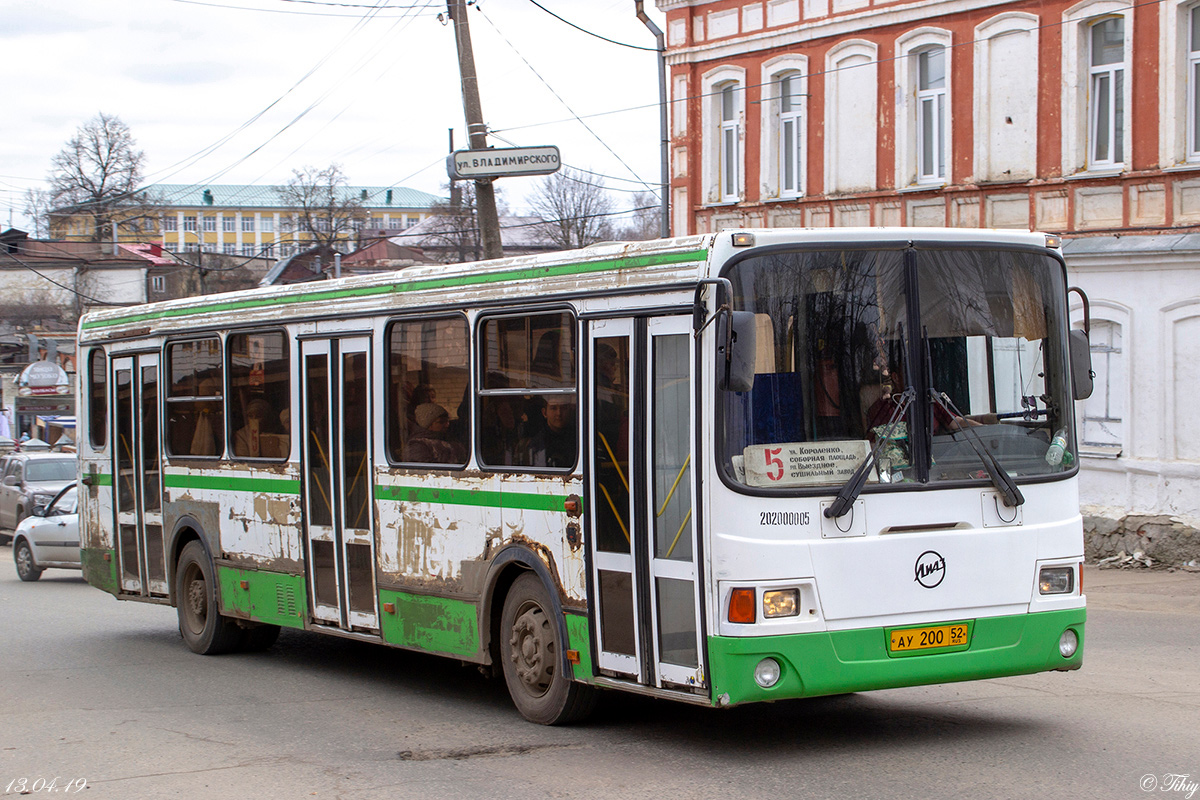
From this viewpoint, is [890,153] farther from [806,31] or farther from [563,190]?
[563,190]

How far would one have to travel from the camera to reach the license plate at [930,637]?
6898 mm

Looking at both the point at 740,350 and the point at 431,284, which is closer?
the point at 740,350

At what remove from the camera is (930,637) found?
6.96 metres

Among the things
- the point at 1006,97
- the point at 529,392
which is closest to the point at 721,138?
the point at 1006,97

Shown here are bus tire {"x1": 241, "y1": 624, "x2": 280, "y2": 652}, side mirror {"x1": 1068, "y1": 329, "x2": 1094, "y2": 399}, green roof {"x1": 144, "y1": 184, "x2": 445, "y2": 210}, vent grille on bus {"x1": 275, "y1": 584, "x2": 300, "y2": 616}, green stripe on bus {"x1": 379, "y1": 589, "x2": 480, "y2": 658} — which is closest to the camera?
side mirror {"x1": 1068, "y1": 329, "x2": 1094, "y2": 399}

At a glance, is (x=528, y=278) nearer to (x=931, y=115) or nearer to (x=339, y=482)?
(x=339, y=482)

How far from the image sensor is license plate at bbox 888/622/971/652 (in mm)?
6898

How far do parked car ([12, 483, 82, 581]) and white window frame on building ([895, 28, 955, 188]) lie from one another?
1316cm

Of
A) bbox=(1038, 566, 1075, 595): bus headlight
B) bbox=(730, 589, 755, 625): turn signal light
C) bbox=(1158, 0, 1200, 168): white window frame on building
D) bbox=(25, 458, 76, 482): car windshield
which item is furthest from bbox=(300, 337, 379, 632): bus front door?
bbox=(25, 458, 76, 482): car windshield

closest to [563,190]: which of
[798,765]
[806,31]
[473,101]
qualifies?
[806,31]

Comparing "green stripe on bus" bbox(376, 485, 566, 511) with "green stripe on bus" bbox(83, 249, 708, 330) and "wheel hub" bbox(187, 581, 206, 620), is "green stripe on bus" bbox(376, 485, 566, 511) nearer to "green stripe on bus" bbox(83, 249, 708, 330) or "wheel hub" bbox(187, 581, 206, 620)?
"green stripe on bus" bbox(83, 249, 708, 330)

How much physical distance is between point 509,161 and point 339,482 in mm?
5705

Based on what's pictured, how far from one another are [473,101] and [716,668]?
1108 cm

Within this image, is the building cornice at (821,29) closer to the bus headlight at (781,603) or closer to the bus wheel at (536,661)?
the bus wheel at (536,661)
